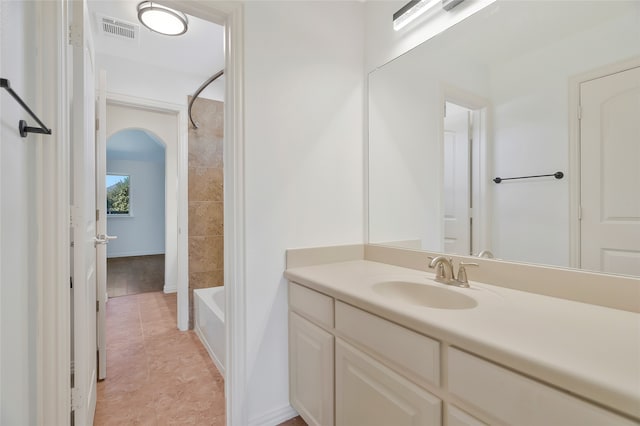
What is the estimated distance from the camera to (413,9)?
1567mm

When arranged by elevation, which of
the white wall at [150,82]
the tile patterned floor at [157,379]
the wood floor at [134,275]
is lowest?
the tile patterned floor at [157,379]

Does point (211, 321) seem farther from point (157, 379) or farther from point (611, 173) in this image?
point (611, 173)

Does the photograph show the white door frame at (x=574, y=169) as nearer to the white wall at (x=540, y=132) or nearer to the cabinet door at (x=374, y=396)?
the white wall at (x=540, y=132)

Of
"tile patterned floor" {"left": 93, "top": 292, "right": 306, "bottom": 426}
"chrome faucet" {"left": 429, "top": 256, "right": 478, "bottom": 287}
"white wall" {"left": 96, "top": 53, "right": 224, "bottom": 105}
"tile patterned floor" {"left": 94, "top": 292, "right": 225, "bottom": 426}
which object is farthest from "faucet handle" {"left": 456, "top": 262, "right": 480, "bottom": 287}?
"white wall" {"left": 96, "top": 53, "right": 224, "bottom": 105}

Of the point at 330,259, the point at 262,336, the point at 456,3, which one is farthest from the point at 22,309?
the point at 456,3

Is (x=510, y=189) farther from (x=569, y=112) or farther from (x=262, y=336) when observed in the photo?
(x=262, y=336)

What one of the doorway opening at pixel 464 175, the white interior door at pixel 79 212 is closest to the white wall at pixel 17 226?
the white interior door at pixel 79 212

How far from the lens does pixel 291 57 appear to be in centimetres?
161

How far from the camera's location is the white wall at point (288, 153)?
1495 millimetres

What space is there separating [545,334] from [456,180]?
37.8 inches

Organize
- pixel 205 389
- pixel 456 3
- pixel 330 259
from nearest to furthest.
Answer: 1. pixel 456 3
2. pixel 330 259
3. pixel 205 389

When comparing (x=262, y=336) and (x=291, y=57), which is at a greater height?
(x=291, y=57)

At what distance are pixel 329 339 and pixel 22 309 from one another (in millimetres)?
1044

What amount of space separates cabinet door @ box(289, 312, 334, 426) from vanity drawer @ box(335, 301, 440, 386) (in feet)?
0.60
